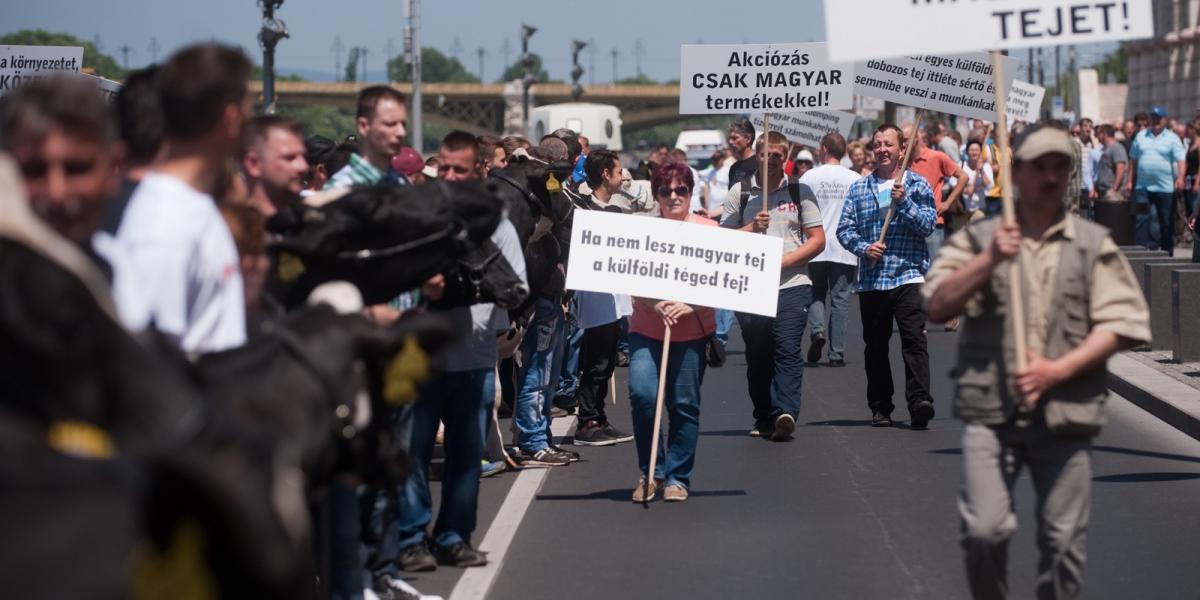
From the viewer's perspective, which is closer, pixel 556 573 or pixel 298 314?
pixel 298 314

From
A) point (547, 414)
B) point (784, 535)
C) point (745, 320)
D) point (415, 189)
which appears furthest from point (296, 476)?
point (745, 320)

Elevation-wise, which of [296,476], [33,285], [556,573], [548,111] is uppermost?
[548,111]

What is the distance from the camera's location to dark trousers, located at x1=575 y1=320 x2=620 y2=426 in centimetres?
1280

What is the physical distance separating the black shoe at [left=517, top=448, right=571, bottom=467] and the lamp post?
32.0 feet

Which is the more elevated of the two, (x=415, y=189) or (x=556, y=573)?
(x=415, y=189)

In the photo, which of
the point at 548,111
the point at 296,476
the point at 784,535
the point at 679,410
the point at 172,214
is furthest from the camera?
the point at 548,111

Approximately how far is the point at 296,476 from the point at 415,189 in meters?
3.10

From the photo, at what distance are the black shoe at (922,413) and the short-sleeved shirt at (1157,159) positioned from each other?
16430 millimetres

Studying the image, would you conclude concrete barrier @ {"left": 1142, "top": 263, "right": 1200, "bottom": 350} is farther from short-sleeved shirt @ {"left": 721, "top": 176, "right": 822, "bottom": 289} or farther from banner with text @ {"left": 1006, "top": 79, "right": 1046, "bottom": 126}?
banner with text @ {"left": 1006, "top": 79, "right": 1046, "bottom": 126}

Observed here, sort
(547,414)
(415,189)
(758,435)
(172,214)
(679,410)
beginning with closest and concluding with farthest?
(172,214)
(415,189)
(679,410)
(547,414)
(758,435)

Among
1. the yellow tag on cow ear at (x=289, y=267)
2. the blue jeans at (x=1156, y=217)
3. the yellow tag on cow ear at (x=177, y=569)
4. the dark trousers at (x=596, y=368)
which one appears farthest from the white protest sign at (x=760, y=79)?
the blue jeans at (x=1156, y=217)

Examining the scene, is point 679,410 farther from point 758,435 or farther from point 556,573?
point 758,435

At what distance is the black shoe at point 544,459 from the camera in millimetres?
11703

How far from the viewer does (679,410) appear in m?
10.1
